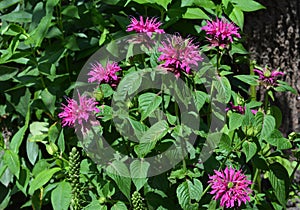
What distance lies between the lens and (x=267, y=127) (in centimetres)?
193

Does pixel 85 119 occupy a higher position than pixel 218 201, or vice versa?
pixel 85 119

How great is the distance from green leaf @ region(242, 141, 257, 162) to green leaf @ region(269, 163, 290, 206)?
7.4 inches

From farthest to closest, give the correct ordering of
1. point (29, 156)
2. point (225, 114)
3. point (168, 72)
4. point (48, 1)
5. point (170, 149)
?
1. point (29, 156)
2. point (48, 1)
3. point (225, 114)
4. point (170, 149)
5. point (168, 72)

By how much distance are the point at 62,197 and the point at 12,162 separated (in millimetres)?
336

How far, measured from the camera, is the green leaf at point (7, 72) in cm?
259

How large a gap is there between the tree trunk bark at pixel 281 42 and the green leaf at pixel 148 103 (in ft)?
3.59

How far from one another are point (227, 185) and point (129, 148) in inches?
16.4

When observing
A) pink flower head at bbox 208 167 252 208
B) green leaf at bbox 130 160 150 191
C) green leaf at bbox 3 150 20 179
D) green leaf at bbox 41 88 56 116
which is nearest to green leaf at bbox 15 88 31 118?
green leaf at bbox 41 88 56 116

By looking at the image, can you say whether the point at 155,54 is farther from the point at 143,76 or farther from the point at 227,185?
the point at 227,185

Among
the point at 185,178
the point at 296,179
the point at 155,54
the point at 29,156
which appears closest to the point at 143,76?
the point at 155,54

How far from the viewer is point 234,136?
6.88 ft

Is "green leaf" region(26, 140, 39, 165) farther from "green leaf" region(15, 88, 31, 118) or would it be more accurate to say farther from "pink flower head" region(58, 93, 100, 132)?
"pink flower head" region(58, 93, 100, 132)

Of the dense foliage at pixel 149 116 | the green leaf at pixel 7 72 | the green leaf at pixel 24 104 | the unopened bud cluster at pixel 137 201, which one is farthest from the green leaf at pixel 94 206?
the green leaf at pixel 7 72

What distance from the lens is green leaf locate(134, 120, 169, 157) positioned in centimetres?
188
